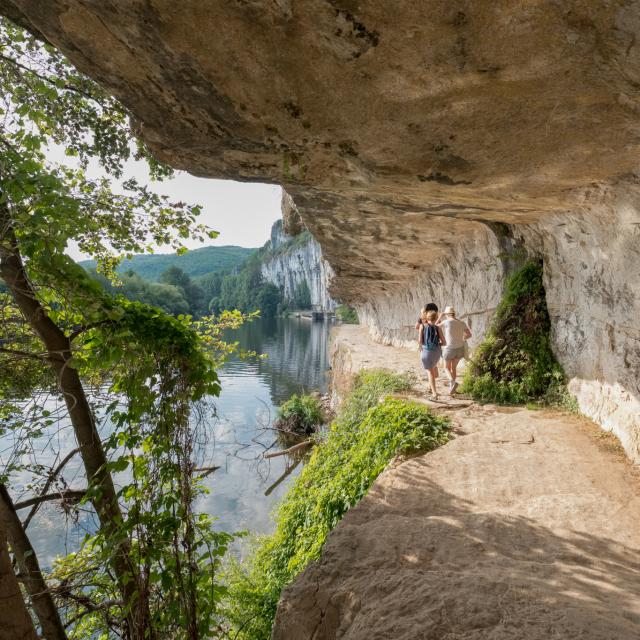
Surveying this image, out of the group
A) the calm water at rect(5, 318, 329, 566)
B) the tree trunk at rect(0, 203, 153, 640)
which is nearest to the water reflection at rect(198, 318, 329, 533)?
the calm water at rect(5, 318, 329, 566)

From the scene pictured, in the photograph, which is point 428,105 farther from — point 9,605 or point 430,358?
point 430,358

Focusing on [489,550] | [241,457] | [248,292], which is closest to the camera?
[489,550]

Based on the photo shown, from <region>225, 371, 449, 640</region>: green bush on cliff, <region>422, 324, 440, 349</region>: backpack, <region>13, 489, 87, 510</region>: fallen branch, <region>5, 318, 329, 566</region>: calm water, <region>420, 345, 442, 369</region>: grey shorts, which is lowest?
<region>5, 318, 329, 566</region>: calm water

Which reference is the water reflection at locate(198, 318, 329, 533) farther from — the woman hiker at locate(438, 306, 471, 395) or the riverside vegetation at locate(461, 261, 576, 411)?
the riverside vegetation at locate(461, 261, 576, 411)

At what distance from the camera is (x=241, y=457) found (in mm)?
12789

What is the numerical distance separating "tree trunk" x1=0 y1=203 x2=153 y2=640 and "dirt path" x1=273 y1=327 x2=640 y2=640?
1.22 metres

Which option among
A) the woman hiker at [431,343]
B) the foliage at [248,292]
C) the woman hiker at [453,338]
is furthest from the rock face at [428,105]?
the foliage at [248,292]

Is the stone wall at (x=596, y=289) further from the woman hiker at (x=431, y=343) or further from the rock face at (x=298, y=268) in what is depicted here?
the rock face at (x=298, y=268)

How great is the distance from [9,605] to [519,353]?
6420 millimetres

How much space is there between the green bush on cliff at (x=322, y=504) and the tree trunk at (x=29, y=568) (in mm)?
1686

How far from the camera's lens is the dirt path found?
6.43 feet

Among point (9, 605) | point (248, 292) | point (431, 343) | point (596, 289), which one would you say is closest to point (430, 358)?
point (431, 343)

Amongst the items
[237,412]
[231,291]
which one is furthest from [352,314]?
[231,291]

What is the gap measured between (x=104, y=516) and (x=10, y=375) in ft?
4.49
